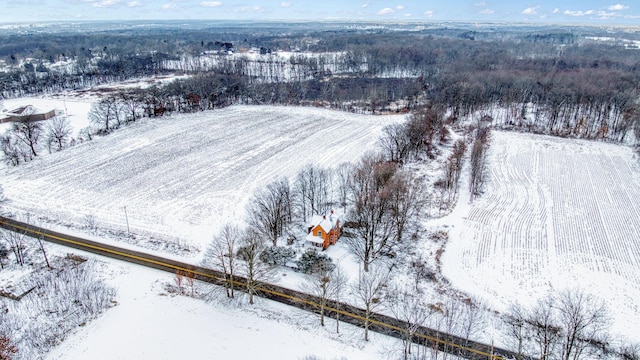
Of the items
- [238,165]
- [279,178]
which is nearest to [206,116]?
[238,165]

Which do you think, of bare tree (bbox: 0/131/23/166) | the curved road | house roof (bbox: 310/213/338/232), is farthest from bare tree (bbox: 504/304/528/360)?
bare tree (bbox: 0/131/23/166)

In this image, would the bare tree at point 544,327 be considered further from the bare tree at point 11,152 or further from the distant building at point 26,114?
the distant building at point 26,114

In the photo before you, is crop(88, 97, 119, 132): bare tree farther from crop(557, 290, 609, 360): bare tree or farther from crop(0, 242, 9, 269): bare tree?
crop(557, 290, 609, 360): bare tree

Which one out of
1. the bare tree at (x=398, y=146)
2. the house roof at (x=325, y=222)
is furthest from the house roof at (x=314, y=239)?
the bare tree at (x=398, y=146)

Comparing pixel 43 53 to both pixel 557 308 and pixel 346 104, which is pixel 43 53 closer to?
pixel 346 104

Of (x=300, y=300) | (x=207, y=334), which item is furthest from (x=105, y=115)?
(x=300, y=300)

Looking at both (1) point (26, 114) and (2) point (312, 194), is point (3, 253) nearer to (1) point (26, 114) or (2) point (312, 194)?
(2) point (312, 194)
